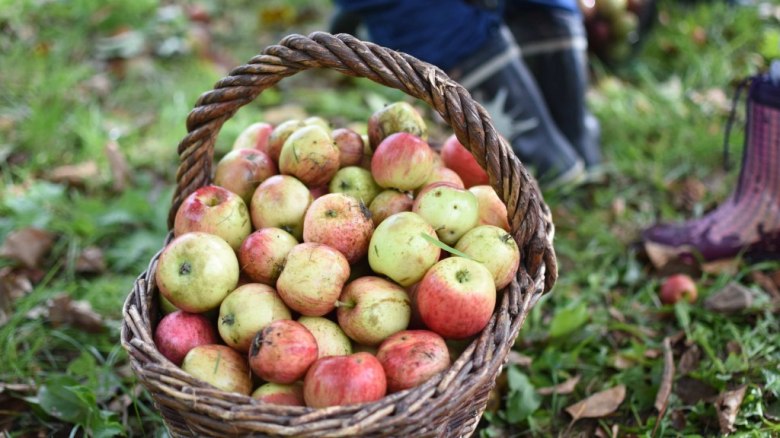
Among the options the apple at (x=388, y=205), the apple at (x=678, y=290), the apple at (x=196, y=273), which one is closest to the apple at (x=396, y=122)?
the apple at (x=388, y=205)

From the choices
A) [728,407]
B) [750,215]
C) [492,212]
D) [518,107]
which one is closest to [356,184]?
[492,212]

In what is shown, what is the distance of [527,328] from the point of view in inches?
78.7

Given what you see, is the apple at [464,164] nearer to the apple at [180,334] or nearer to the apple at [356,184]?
the apple at [356,184]

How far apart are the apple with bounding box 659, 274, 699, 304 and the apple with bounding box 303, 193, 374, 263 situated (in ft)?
3.60

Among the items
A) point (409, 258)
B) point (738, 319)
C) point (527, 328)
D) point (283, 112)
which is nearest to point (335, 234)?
point (409, 258)

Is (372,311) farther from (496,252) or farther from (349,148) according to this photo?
(349,148)

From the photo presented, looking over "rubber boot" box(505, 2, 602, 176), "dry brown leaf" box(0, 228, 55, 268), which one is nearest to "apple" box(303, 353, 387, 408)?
"dry brown leaf" box(0, 228, 55, 268)

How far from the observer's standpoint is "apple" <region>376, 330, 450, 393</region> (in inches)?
47.9

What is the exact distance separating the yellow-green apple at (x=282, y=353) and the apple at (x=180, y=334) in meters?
0.16

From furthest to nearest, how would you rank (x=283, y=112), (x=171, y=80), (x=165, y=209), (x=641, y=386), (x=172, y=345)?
(x=171, y=80) → (x=283, y=112) → (x=165, y=209) → (x=641, y=386) → (x=172, y=345)

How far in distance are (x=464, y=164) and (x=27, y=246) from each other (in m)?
1.56

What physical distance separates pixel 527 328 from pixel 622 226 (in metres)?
0.74

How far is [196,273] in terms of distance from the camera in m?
1.33

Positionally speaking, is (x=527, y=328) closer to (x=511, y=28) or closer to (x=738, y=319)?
(x=738, y=319)
